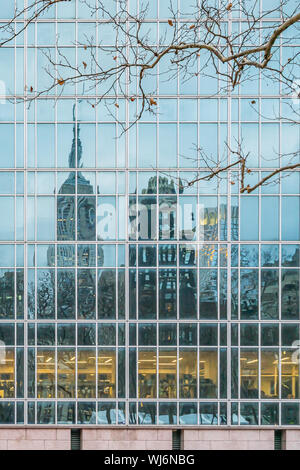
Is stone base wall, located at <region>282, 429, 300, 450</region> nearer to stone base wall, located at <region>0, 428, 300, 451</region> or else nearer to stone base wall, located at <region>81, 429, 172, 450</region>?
stone base wall, located at <region>0, 428, 300, 451</region>

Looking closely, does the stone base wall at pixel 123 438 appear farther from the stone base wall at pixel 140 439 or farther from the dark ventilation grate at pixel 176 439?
the dark ventilation grate at pixel 176 439

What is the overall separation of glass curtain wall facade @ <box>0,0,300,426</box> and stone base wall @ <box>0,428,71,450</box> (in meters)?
0.41

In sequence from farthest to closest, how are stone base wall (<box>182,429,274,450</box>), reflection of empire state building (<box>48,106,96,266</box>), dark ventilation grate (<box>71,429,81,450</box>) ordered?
dark ventilation grate (<box>71,429,81,450</box>), reflection of empire state building (<box>48,106,96,266</box>), stone base wall (<box>182,429,274,450</box>)

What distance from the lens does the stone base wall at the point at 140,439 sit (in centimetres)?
1579

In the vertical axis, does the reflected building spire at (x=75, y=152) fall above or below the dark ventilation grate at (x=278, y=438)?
above

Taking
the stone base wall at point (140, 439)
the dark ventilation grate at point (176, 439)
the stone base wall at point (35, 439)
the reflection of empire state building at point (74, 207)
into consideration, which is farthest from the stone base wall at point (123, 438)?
the reflection of empire state building at point (74, 207)

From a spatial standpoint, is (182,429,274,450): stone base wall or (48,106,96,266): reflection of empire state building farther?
(48,106,96,266): reflection of empire state building

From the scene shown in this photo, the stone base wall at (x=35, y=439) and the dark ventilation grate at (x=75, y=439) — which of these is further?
the dark ventilation grate at (x=75, y=439)

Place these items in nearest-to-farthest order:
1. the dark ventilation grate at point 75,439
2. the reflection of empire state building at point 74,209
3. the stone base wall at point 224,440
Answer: the stone base wall at point 224,440, the reflection of empire state building at point 74,209, the dark ventilation grate at point 75,439

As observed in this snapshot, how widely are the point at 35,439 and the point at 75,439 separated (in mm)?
1375

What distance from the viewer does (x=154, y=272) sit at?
15812 millimetres

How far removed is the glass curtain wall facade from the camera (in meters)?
15.8

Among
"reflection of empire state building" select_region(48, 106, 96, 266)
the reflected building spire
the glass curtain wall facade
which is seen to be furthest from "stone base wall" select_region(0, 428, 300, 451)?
the reflected building spire
